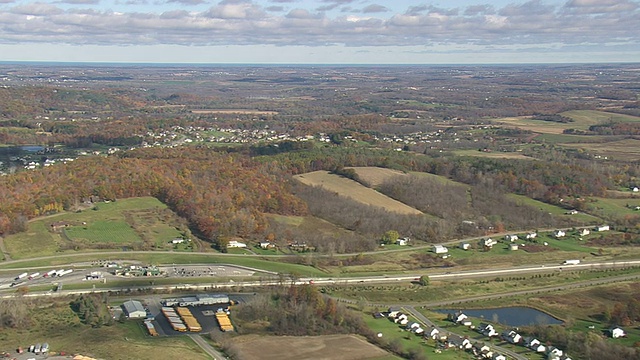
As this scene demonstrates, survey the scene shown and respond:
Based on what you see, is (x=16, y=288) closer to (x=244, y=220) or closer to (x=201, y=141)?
(x=244, y=220)

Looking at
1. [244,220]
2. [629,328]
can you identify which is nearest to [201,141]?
[244,220]

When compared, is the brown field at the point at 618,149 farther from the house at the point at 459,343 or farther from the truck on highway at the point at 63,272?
the truck on highway at the point at 63,272

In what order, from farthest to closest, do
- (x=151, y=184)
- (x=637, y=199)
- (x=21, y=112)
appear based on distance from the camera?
(x=21, y=112)
(x=637, y=199)
(x=151, y=184)

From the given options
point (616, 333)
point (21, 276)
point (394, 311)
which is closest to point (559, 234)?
point (616, 333)

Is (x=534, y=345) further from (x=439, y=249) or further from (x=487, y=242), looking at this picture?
(x=487, y=242)

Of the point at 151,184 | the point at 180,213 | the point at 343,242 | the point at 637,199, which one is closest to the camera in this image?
the point at 343,242

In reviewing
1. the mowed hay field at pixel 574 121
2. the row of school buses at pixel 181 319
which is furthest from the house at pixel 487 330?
the mowed hay field at pixel 574 121

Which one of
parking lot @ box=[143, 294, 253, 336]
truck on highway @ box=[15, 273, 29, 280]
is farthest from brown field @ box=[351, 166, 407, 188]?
truck on highway @ box=[15, 273, 29, 280]
